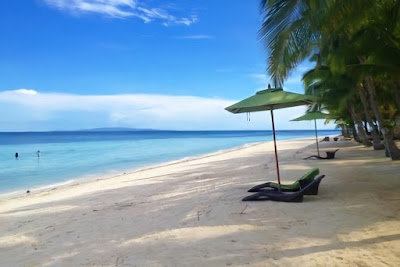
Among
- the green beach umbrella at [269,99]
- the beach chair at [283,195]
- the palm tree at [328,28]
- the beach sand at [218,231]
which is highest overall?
the palm tree at [328,28]

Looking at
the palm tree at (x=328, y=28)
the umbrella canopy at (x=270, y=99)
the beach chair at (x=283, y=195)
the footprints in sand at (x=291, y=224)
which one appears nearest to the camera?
the footprints in sand at (x=291, y=224)

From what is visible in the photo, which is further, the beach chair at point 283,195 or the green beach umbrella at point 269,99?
the green beach umbrella at point 269,99

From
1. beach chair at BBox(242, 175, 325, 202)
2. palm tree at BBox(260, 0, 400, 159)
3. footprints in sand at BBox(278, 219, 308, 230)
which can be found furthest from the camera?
beach chair at BBox(242, 175, 325, 202)

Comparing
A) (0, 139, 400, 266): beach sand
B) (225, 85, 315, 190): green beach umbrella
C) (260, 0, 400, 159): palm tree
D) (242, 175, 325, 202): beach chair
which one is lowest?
(0, 139, 400, 266): beach sand

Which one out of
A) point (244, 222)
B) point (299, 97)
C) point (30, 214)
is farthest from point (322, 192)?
point (30, 214)

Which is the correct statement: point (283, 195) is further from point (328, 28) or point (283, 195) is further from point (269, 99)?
point (328, 28)

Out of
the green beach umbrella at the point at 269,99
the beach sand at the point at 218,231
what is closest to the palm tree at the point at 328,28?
the green beach umbrella at the point at 269,99

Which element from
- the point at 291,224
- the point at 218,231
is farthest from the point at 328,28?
the point at 218,231

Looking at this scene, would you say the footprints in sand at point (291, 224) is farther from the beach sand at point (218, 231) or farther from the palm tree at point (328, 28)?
the palm tree at point (328, 28)

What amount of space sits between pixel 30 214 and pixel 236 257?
5.21 m

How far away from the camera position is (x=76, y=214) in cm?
621

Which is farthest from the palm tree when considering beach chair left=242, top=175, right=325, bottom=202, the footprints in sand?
the footprints in sand

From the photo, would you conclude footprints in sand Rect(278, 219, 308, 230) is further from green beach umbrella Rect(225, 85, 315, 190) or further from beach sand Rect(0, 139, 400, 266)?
green beach umbrella Rect(225, 85, 315, 190)

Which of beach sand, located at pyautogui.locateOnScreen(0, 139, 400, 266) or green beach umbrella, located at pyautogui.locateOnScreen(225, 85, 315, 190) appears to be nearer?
beach sand, located at pyautogui.locateOnScreen(0, 139, 400, 266)
